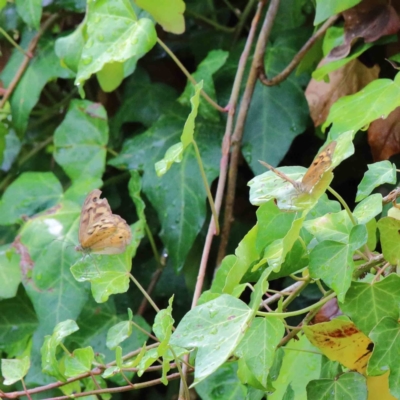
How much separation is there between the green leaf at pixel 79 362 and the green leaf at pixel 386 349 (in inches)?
10.3

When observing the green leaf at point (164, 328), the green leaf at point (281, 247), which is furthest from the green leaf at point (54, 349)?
the green leaf at point (281, 247)

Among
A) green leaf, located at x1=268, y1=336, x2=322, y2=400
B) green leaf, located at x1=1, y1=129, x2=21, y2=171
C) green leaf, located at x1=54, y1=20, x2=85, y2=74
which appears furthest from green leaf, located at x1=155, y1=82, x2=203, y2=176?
green leaf, located at x1=1, y1=129, x2=21, y2=171

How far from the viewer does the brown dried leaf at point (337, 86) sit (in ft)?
2.28

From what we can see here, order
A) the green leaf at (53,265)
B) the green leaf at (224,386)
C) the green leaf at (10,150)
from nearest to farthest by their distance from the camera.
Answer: the green leaf at (224,386) → the green leaf at (53,265) → the green leaf at (10,150)

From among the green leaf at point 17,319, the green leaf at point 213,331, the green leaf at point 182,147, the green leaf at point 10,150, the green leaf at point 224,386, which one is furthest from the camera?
the green leaf at point 10,150

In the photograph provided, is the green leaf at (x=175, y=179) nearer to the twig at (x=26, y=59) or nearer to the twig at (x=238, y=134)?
the twig at (x=238, y=134)

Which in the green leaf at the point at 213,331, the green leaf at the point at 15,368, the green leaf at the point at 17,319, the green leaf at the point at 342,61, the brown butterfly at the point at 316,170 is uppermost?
the brown butterfly at the point at 316,170

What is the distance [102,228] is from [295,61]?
0.34 m

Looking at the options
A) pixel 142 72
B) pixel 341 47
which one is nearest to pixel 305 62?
pixel 341 47

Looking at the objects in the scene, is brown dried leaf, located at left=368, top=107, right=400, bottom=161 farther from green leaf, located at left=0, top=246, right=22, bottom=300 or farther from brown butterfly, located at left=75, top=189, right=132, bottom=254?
green leaf, located at left=0, top=246, right=22, bottom=300

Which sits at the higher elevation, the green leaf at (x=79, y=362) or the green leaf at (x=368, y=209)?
the green leaf at (x=368, y=209)

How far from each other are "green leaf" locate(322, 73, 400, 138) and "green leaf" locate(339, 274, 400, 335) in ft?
0.75

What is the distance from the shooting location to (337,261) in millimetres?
381

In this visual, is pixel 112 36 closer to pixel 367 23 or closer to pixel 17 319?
pixel 367 23
